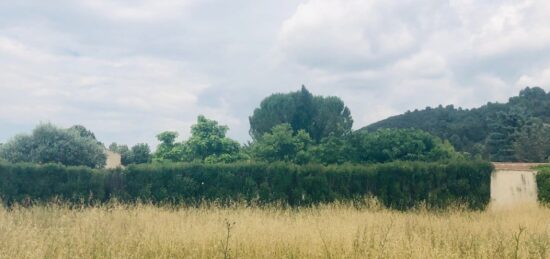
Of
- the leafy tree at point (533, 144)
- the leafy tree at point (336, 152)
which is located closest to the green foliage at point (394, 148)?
the leafy tree at point (336, 152)

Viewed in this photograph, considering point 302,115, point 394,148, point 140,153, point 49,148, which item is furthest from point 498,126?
point 49,148

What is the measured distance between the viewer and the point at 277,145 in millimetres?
27531

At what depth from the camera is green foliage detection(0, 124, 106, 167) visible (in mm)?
22188

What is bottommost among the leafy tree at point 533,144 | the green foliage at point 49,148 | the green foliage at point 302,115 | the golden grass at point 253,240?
the golden grass at point 253,240

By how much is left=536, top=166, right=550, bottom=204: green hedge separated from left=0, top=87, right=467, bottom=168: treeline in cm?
495

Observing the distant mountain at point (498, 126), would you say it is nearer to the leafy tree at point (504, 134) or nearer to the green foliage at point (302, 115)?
the leafy tree at point (504, 134)

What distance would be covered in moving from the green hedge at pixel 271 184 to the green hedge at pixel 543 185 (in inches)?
121

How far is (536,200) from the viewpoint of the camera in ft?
59.7

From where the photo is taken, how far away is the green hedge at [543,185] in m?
17.8

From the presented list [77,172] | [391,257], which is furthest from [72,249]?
[77,172]

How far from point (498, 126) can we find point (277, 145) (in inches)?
923

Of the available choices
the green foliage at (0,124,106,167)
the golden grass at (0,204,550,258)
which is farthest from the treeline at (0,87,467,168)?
the golden grass at (0,204,550,258)

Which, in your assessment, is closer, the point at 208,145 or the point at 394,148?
the point at 394,148

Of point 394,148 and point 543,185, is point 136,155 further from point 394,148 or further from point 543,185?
point 543,185
